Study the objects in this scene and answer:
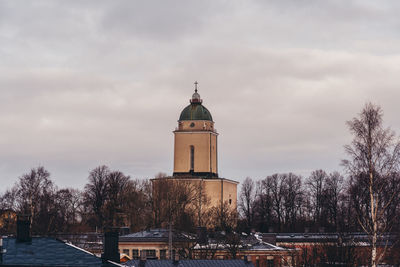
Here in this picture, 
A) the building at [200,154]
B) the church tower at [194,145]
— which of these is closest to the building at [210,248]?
the building at [200,154]

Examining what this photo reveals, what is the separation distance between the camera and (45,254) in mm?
48312

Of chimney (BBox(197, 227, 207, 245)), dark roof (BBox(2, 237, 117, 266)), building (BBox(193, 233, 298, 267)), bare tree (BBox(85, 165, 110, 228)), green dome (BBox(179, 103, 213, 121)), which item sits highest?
green dome (BBox(179, 103, 213, 121))

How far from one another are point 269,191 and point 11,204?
5118 cm

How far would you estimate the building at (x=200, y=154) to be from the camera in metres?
137

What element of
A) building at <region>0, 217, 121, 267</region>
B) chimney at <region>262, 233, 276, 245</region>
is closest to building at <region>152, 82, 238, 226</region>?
chimney at <region>262, 233, 276, 245</region>

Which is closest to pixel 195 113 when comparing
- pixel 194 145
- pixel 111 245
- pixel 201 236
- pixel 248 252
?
pixel 194 145

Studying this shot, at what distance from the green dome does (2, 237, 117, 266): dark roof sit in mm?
92174

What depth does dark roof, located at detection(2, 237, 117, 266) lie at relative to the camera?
4741 centimetres

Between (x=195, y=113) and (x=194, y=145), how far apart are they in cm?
496

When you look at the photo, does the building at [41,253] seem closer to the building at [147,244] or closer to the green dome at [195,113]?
the building at [147,244]

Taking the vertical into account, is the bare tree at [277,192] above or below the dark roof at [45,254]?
above

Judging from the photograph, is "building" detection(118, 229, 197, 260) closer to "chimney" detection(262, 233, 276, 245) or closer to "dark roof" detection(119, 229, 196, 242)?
"dark roof" detection(119, 229, 196, 242)

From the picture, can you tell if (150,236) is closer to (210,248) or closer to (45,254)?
(210,248)

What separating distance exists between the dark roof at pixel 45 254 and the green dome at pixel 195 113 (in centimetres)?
9217
